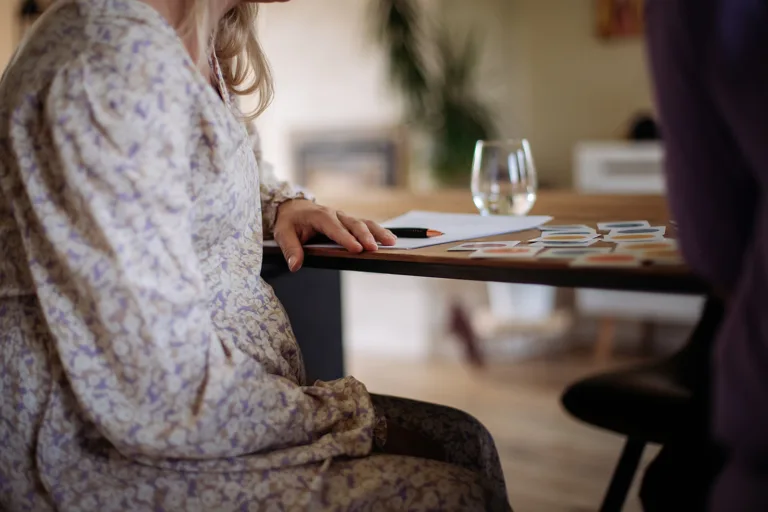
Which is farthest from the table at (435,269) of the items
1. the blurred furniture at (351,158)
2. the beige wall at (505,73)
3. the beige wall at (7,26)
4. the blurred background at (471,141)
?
the beige wall at (7,26)

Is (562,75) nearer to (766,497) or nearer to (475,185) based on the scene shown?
(475,185)

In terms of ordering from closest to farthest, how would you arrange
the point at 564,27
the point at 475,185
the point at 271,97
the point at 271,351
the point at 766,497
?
the point at 766,497 → the point at 271,351 → the point at 271,97 → the point at 475,185 → the point at 564,27

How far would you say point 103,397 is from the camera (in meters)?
0.85

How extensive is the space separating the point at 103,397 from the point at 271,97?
1.79ft

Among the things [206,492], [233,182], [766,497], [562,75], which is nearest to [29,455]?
[206,492]

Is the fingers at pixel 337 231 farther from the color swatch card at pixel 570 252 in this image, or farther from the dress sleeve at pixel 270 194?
the color swatch card at pixel 570 252

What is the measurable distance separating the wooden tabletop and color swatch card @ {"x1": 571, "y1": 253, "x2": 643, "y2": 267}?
0.4 inches

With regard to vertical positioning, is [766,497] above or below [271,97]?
below

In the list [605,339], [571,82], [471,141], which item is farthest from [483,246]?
[571,82]

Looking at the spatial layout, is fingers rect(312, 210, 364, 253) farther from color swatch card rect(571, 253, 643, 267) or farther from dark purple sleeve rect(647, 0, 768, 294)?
dark purple sleeve rect(647, 0, 768, 294)

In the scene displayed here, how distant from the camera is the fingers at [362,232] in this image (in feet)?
3.50

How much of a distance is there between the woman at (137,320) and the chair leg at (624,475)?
14.8 inches

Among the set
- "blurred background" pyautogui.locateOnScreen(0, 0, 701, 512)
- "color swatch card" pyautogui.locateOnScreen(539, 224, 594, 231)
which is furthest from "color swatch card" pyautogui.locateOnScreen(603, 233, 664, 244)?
"blurred background" pyautogui.locateOnScreen(0, 0, 701, 512)

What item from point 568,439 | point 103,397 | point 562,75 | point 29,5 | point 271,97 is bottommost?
point 568,439
